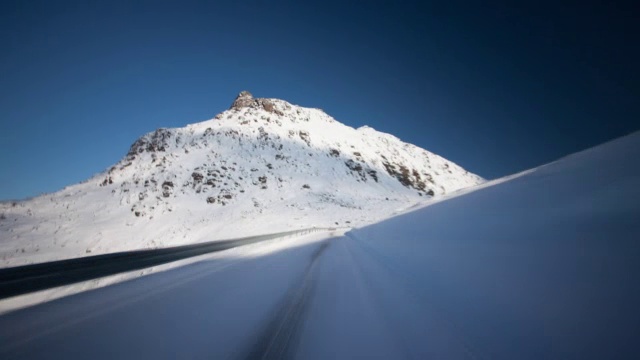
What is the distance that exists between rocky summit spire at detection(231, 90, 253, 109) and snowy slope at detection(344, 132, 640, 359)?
75.0 meters

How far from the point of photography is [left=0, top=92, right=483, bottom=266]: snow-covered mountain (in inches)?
1054

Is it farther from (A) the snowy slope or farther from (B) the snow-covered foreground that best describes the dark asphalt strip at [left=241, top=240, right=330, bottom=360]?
(A) the snowy slope

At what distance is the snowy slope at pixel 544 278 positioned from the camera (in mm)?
2523

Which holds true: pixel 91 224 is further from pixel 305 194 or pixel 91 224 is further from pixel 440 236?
pixel 440 236

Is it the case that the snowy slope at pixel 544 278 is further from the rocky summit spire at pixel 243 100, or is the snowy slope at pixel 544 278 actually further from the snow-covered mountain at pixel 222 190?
the rocky summit spire at pixel 243 100

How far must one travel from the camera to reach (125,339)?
3.13m

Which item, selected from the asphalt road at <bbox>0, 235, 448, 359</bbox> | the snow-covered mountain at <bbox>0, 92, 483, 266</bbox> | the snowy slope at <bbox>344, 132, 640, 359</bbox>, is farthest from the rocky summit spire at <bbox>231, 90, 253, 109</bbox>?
the snowy slope at <bbox>344, 132, 640, 359</bbox>

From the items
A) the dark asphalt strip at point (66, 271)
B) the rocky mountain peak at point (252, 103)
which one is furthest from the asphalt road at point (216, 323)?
the rocky mountain peak at point (252, 103)

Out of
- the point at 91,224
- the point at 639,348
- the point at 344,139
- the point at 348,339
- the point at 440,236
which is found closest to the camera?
the point at 639,348

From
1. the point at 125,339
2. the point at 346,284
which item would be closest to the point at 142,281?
the point at 125,339

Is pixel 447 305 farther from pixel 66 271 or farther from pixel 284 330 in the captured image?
pixel 66 271

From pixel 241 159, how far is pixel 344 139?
3598 cm

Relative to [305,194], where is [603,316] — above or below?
below

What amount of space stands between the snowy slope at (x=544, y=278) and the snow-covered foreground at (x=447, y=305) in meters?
0.02
